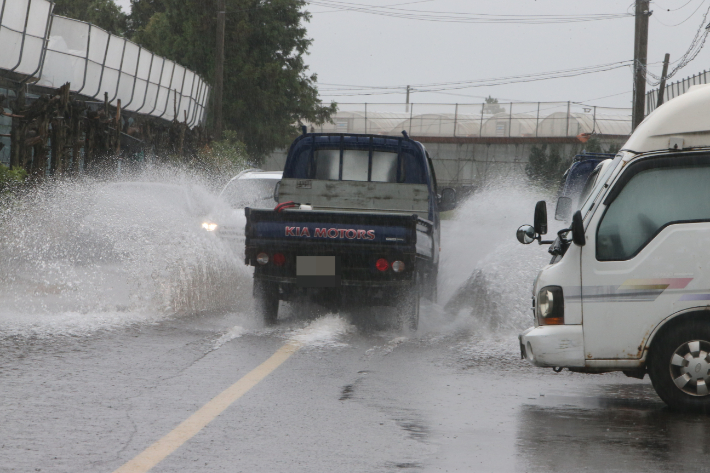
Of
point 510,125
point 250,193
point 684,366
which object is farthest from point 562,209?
point 510,125

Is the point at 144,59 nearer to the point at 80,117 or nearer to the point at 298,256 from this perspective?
the point at 80,117

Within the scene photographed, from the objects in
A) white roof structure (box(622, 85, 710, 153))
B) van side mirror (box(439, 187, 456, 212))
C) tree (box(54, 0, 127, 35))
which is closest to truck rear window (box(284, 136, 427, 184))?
van side mirror (box(439, 187, 456, 212))

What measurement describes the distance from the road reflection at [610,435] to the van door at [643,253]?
41cm

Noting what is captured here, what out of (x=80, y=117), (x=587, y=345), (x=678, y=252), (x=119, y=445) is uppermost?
(x=80, y=117)

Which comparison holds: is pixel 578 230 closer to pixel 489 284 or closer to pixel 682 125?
pixel 682 125

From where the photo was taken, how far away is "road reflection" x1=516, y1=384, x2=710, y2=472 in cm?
530

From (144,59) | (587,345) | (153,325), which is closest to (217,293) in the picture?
(153,325)

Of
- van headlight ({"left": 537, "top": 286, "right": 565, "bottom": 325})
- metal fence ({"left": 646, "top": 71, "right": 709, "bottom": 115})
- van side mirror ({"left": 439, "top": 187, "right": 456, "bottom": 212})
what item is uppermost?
metal fence ({"left": 646, "top": 71, "right": 709, "bottom": 115})

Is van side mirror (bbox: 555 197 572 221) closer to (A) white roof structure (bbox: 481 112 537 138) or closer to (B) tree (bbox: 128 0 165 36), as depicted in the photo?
(A) white roof structure (bbox: 481 112 537 138)

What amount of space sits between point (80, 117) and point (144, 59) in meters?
13.6

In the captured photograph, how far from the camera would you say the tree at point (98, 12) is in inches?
2810

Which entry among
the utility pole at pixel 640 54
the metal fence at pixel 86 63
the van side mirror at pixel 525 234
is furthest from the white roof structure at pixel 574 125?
the van side mirror at pixel 525 234

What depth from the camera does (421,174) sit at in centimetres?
1309

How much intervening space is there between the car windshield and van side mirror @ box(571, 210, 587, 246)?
9.97 meters
